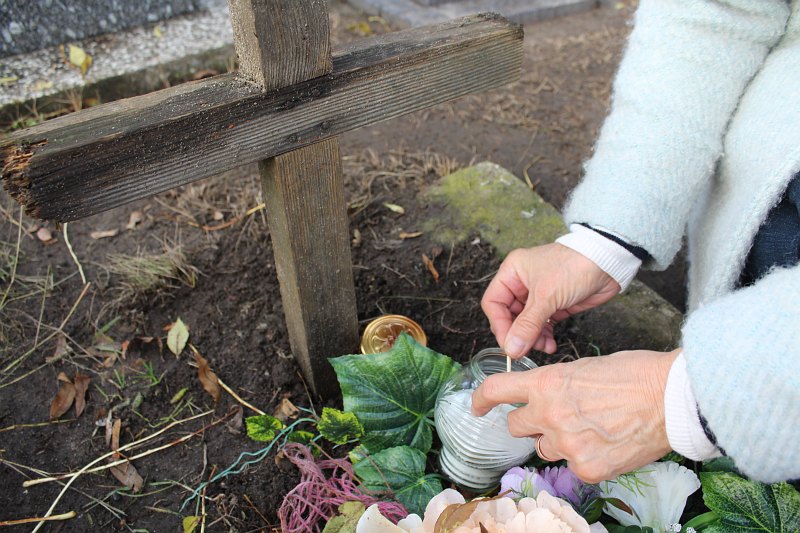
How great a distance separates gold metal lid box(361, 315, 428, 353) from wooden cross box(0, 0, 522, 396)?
0.72ft

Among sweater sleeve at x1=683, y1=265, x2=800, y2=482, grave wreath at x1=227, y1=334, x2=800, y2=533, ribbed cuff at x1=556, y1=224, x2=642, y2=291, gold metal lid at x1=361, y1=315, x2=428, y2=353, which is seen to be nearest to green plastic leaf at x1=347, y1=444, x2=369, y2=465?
grave wreath at x1=227, y1=334, x2=800, y2=533

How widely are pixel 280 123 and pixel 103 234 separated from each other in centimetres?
128

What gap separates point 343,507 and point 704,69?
3.61 feet

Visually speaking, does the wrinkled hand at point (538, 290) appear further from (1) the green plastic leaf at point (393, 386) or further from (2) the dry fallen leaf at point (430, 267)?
(2) the dry fallen leaf at point (430, 267)

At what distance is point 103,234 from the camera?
2066 millimetres

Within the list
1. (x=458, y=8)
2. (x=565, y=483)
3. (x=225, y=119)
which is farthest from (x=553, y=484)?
(x=458, y=8)

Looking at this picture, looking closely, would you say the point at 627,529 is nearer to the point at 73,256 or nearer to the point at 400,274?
the point at 400,274

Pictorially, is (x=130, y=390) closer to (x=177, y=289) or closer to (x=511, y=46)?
(x=177, y=289)

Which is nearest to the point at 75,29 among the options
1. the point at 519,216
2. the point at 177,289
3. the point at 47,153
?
the point at 177,289

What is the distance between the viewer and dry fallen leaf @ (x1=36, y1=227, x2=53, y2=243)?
2035mm

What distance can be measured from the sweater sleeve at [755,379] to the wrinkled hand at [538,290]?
35cm

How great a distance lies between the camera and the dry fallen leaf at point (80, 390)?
1.56m

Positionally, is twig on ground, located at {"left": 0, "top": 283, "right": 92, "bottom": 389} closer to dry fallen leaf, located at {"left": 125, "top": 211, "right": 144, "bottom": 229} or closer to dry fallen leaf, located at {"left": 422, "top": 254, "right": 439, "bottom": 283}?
dry fallen leaf, located at {"left": 125, "top": 211, "right": 144, "bottom": 229}

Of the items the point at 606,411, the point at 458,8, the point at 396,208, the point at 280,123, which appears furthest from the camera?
the point at 458,8
